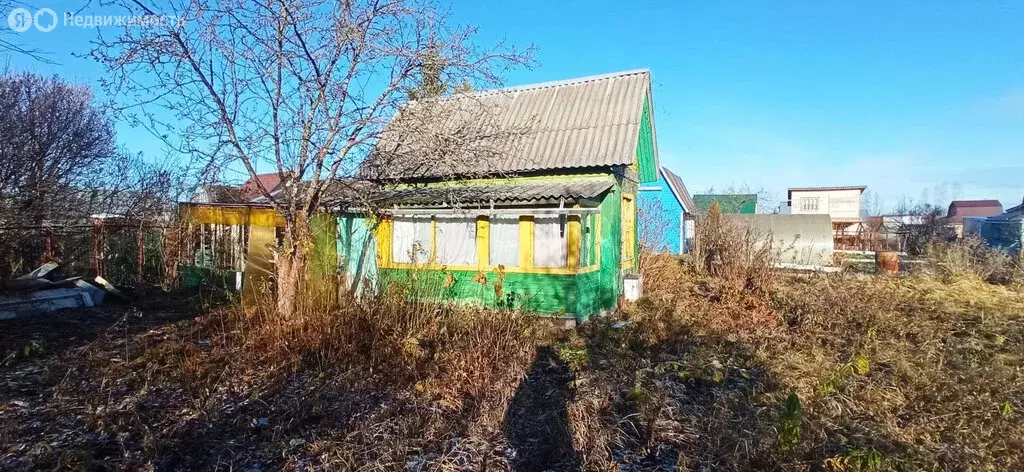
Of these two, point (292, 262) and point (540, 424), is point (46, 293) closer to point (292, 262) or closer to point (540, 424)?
point (292, 262)

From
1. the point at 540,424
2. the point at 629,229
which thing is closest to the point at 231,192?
the point at 540,424

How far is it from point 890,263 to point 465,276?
12.3 m

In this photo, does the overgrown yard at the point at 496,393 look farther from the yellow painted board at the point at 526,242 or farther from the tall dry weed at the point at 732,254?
the tall dry weed at the point at 732,254

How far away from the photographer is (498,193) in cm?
863

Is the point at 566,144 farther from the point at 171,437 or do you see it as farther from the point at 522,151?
the point at 171,437

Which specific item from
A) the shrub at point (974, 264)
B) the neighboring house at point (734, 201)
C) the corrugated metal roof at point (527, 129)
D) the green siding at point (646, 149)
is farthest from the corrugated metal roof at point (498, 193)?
the neighboring house at point (734, 201)

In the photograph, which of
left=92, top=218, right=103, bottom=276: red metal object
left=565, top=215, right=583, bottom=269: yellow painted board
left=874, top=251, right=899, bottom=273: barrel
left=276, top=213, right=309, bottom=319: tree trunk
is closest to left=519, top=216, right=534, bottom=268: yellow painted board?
left=565, top=215, right=583, bottom=269: yellow painted board

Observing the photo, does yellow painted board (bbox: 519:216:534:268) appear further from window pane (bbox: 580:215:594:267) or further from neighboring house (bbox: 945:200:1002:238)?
neighboring house (bbox: 945:200:1002:238)

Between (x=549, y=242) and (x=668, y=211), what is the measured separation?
49.7 ft

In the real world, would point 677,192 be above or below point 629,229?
above

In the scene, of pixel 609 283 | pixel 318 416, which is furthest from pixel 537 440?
pixel 609 283

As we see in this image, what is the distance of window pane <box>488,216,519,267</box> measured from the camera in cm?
877

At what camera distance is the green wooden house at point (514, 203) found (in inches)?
293

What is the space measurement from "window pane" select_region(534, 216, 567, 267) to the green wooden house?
0.06 ft
